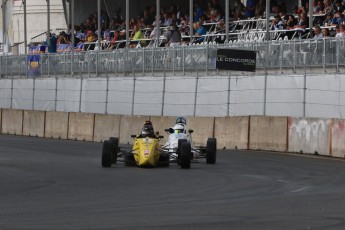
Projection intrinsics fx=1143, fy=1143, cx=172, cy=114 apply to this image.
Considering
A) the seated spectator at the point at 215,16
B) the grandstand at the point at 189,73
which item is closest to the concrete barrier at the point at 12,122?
the grandstand at the point at 189,73

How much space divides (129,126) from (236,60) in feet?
15.7

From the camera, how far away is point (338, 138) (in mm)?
27141

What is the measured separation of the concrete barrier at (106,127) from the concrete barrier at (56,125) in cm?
225

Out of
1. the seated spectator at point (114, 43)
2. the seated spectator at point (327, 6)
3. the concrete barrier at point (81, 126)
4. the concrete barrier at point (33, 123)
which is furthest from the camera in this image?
the seated spectator at point (114, 43)

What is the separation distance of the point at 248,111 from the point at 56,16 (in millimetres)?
31907

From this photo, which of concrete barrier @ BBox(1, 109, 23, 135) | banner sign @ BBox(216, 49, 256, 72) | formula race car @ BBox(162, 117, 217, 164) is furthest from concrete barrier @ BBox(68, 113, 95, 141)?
formula race car @ BBox(162, 117, 217, 164)

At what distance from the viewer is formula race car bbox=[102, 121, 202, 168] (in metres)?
22.9

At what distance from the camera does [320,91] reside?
29.5m

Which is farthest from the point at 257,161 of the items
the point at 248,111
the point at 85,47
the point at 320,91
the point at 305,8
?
the point at 85,47

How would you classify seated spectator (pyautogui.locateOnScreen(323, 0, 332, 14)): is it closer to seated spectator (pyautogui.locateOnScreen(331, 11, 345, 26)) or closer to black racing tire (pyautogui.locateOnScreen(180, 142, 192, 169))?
seated spectator (pyautogui.locateOnScreen(331, 11, 345, 26))

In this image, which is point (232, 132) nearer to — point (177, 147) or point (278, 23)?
point (278, 23)

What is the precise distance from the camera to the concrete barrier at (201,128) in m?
32.5

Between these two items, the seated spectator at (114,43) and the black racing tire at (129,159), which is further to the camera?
the seated spectator at (114,43)

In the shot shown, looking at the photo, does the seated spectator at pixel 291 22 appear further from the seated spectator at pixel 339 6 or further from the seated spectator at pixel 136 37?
the seated spectator at pixel 136 37
